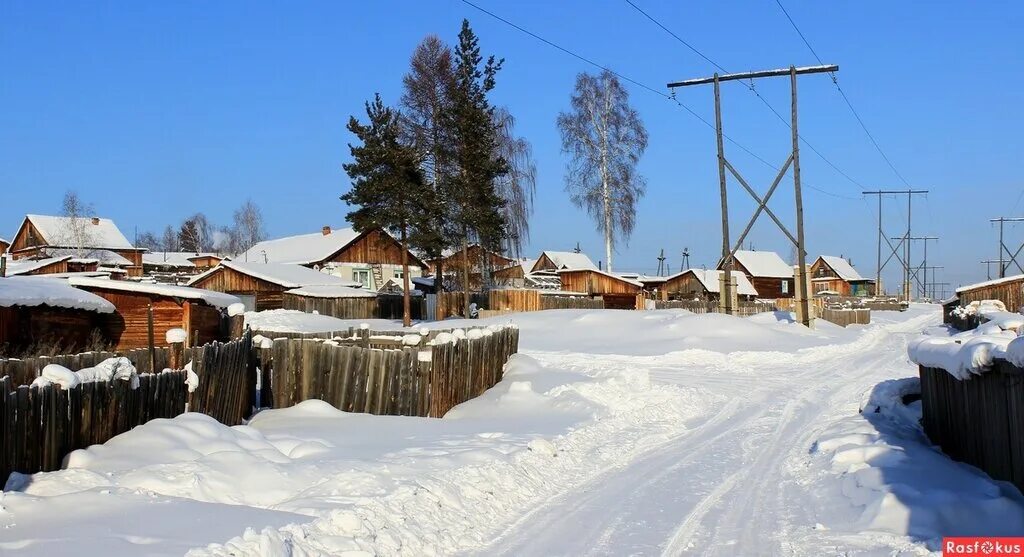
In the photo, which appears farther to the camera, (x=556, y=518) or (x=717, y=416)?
(x=717, y=416)

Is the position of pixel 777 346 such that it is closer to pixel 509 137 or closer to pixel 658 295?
pixel 509 137

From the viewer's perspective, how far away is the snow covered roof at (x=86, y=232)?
72.8 meters

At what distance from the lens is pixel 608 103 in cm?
5459

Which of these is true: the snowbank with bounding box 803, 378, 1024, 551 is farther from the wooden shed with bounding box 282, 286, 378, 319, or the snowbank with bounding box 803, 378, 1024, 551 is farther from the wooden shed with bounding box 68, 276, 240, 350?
the wooden shed with bounding box 282, 286, 378, 319

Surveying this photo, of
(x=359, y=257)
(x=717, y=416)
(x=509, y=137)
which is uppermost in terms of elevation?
(x=509, y=137)

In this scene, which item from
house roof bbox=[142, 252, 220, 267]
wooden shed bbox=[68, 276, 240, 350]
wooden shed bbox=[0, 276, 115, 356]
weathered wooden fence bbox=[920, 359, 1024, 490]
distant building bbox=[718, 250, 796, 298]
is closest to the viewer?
weathered wooden fence bbox=[920, 359, 1024, 490]

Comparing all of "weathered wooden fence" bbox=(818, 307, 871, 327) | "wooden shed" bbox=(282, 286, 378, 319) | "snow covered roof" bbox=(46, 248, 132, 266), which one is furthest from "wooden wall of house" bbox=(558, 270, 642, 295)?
"snow covered roof" bbox=(46, 248, 132, 266)

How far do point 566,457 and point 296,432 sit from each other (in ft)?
12.1

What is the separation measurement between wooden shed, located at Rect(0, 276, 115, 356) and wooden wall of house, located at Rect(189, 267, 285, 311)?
3037 cm

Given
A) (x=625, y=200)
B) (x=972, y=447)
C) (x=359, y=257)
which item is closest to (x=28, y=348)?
(x=972, y=447)

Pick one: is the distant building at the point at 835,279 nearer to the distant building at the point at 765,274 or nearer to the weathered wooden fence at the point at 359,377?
the distant building at the point at 765,274

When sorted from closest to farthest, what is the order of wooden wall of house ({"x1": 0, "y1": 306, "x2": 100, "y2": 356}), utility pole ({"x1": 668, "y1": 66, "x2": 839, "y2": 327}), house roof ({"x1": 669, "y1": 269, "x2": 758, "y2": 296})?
wooden wall of house ({"x1": 0, "y1": 306, "x2": 100, "y2": 356})
utility pole ({"x1": 668, "y1": 66, "x2": 839, "y2": 327})
house roof ({"x1": 669, "y1": 269, "x2": 758, "y2": 296})

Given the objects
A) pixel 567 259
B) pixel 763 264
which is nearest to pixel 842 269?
pixel 763 264

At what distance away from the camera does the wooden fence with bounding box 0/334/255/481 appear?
7477 millimetres
